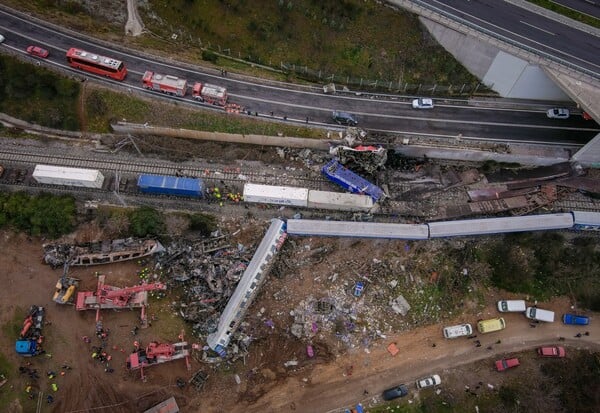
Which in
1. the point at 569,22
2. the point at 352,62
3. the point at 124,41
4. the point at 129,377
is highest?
the point at 569,22

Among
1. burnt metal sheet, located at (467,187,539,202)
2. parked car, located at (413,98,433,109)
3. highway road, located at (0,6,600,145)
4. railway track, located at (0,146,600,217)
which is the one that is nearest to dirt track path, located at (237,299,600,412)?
burnt metal sheet, located at (467,187,539,202)

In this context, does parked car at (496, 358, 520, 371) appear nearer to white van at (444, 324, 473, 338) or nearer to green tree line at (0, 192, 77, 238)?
white van at (444, 324, 473, 338)

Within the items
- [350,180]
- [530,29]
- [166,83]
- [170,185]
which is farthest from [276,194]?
[530,29]

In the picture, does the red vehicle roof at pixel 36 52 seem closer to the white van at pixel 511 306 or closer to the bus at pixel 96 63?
the bus at pixel 96 63

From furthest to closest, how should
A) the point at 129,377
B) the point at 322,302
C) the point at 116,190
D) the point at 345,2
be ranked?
1. the point at 345,2
2. the point at 116,190
3. the point at 322,302
4. the point at 129,377

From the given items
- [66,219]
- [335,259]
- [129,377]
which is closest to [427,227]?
[335,259]

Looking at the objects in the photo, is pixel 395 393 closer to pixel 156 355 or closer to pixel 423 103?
pixel 156 355

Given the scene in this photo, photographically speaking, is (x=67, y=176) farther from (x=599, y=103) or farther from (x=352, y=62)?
(x=599, y=103)
